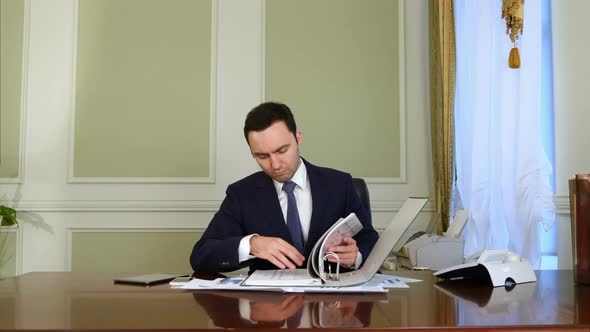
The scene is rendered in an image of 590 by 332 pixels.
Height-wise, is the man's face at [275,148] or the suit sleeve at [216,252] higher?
the man's face at [275,148]

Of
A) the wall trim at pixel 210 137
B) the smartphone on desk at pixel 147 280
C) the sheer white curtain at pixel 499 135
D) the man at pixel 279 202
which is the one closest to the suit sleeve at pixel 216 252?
the man at pixel 279 202

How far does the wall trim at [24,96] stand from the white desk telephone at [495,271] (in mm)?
2950

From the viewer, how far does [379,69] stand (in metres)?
3.65

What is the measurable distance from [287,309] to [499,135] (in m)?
1.87

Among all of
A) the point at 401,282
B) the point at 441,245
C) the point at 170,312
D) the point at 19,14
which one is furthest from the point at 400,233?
the point at 19,14

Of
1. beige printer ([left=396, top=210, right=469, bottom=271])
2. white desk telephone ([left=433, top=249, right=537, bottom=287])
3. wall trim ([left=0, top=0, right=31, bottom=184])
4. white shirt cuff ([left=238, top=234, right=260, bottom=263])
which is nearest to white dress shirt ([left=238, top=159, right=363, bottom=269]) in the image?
white shirt cuff ([left=238, top=234, right=260, bottom=263])

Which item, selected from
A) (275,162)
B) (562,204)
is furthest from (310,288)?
(562,204)

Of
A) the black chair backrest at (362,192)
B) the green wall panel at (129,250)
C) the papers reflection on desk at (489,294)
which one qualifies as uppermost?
the black chair backrest at (362,192)

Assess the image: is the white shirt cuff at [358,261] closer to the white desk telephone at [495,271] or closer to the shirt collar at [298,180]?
the white desk telephone at [495,271]

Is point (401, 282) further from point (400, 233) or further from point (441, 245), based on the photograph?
point (441, 245)

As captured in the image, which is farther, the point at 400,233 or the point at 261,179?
the point at 261,179

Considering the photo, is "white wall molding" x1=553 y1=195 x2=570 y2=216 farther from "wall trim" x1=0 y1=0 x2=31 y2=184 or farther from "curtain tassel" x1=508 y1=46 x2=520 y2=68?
"wall trim" x1=0 y1=0 x2=31 y2=184

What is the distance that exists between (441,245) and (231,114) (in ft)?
5.43

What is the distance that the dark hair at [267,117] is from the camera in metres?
2.16
